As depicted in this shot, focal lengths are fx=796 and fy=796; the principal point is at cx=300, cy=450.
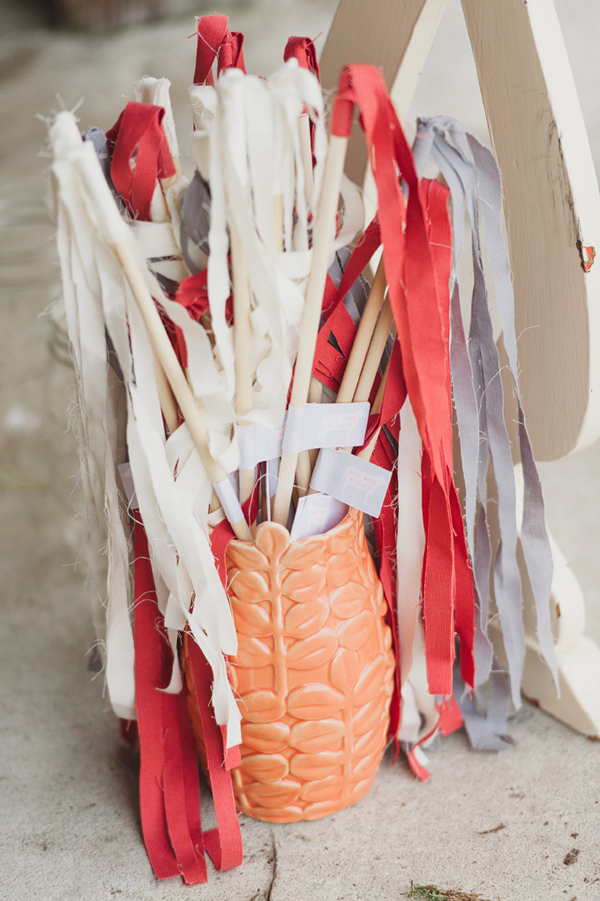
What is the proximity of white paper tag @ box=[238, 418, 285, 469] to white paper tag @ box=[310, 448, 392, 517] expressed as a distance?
0.03 m

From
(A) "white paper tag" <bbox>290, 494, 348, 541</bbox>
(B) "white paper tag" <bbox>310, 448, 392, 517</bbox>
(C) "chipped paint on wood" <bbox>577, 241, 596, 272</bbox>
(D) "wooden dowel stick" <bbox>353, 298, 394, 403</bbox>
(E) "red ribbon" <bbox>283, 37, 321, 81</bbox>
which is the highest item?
(E) "red ribbon" <bbox>283, 37, 321, 81</bbox>

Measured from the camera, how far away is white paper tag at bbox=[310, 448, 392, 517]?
427mm

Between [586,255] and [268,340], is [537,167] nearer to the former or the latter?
[586,255]

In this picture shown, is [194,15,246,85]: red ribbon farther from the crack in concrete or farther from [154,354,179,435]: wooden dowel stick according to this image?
the crack in concrete

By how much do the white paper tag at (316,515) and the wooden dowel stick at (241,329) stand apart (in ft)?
0.20

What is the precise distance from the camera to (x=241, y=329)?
0.37m

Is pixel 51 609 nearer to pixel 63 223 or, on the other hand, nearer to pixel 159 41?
pixel 63 223

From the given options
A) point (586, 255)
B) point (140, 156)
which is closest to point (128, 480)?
point (140, 156)

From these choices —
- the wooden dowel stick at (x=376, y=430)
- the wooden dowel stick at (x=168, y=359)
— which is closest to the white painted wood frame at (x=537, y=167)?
the wooden dowel stick at (x=376, y=430)

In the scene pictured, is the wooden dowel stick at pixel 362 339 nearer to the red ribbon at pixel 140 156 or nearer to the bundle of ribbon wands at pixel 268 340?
the bundle of ribbon wands at pixel 268 340

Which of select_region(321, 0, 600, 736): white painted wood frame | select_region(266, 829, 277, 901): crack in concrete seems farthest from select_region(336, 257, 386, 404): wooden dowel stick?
select_region(266, 829, 277, 901): crack in concrete

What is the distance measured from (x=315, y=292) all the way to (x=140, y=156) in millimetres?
106

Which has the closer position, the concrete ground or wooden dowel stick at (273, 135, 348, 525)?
wooden dowel stick at (273, 135, 348, 525)

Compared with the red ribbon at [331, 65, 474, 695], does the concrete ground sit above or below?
below
